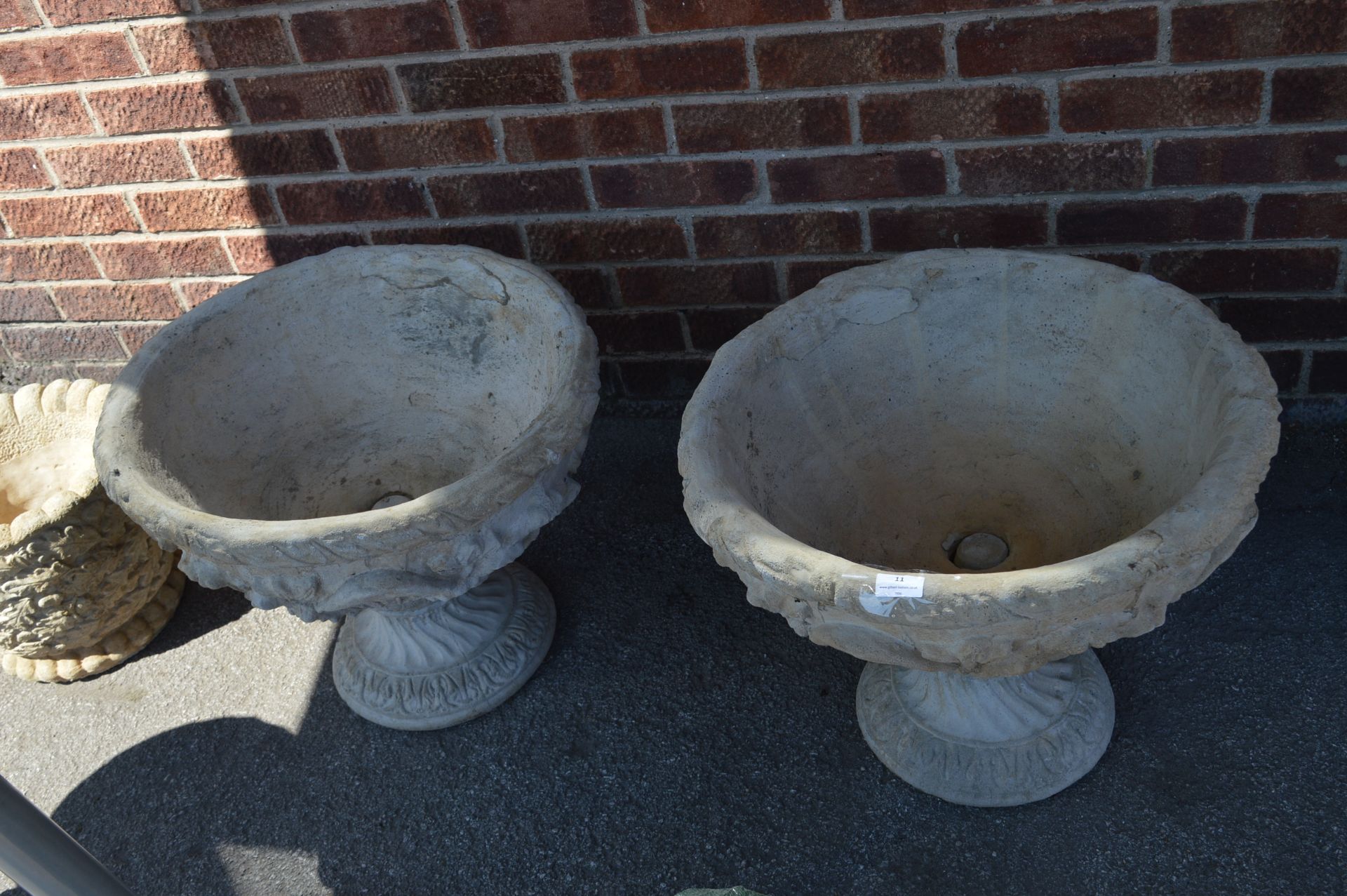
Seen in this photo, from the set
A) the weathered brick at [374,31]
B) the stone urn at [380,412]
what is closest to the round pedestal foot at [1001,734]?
the stone urn at [380,412]

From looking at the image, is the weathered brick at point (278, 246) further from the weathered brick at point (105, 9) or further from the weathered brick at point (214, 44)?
the weathered brick at point (105, 9)

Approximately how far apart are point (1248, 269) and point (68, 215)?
8.92 ft

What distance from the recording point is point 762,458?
1813 mm

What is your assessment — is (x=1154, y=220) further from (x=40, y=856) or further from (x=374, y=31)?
(x=40, y=856)

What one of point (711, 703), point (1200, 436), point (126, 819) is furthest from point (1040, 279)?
point (126, 819)

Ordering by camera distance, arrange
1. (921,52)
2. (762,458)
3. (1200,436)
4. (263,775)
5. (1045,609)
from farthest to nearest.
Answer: (263,775) < (921,52) < (762,458) < (1200,436) < (1045,609)

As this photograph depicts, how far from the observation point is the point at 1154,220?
2.16 m

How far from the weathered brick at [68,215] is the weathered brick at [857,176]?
1611 mm

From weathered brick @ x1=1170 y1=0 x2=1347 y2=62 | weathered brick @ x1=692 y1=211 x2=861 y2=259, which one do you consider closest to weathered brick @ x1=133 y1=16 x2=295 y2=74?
weathered brick @ x1=692 y1=211 x2=861 y2=259

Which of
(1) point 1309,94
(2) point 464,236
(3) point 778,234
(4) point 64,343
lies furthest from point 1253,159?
(4) point 64,343

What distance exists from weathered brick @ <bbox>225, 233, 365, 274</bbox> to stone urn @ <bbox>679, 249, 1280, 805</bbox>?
4.05 feet

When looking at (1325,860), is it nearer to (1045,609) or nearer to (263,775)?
(1045,609)

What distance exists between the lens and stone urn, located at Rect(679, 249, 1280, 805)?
1719 mm

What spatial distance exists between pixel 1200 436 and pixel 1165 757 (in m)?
0.64
